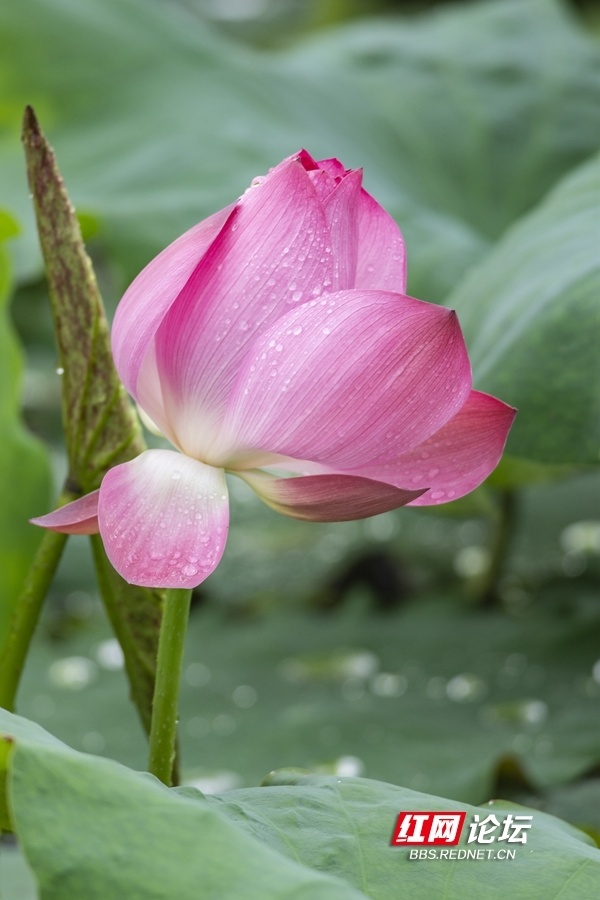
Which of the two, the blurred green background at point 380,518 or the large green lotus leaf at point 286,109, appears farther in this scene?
the large green lotus leaf at point 286,109

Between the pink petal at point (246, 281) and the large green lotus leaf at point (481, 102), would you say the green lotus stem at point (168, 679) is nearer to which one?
the pink petal at point (246, 281)

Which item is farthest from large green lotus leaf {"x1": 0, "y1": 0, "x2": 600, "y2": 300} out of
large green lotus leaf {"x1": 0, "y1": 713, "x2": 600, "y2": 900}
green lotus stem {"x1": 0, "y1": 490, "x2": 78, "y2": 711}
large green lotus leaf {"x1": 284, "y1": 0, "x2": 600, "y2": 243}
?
large green lotus leaf {"x1": 0, "y1": 713, "x2": 600, "y2": 900}

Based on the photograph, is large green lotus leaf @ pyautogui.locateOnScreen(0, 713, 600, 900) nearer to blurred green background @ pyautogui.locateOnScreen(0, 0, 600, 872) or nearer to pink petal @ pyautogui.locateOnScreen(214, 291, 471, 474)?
pink petal @ pyautogui.locateOnScreen(214, 291, 471, 474)

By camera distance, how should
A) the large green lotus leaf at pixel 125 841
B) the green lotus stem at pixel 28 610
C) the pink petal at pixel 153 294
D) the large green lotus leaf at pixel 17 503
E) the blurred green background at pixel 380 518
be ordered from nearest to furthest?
the large green lotus leaf at pixel 125 841 < the pink petal at pixel 153 294 < the green lotus stem at pixel 28 610 < the large green lotus leaf at pixel 17 503 < the blurred green background at pixel 380 518

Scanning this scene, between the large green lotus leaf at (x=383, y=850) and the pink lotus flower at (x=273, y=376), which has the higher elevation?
the pink lotus flower at (x=273, y=376)

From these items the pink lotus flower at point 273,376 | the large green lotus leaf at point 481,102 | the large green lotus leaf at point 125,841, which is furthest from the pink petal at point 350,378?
the large green lotus leaf at point 481,102

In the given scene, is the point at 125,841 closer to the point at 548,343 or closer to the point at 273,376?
the point at 273,376

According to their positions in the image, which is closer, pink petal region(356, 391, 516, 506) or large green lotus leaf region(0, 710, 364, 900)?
large green lotus leaf region(0, 710, 364, 900)

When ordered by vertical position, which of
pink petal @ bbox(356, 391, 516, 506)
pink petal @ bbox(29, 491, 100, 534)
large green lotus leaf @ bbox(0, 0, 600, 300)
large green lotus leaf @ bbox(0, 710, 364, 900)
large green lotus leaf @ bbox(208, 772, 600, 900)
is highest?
large green lotus leaf @ bbox(0, 0, 600, 300)
